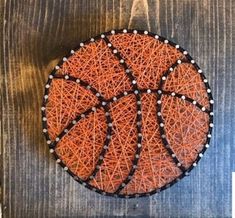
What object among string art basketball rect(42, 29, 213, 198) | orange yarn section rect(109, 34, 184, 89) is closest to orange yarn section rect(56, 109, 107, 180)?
string art basketball rect(42, 29, 213, 198)

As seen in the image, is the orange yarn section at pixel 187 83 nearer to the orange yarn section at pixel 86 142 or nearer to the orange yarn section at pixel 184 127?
the orange yarn section at pixel 184 127

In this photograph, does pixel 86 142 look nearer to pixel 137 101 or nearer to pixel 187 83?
pixel 137 101

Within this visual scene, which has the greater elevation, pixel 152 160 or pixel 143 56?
pixel 143 56

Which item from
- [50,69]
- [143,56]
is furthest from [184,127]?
[50,69]

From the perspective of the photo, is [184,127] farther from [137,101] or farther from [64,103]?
[64,103]

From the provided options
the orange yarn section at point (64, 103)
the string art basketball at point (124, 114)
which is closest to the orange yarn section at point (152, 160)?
the string art basketball at point (124, 114)

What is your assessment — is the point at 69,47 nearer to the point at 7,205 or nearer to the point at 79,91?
the point at 79,91

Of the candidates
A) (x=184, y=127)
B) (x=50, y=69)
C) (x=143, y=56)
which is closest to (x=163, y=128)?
(x=184, y=127)
